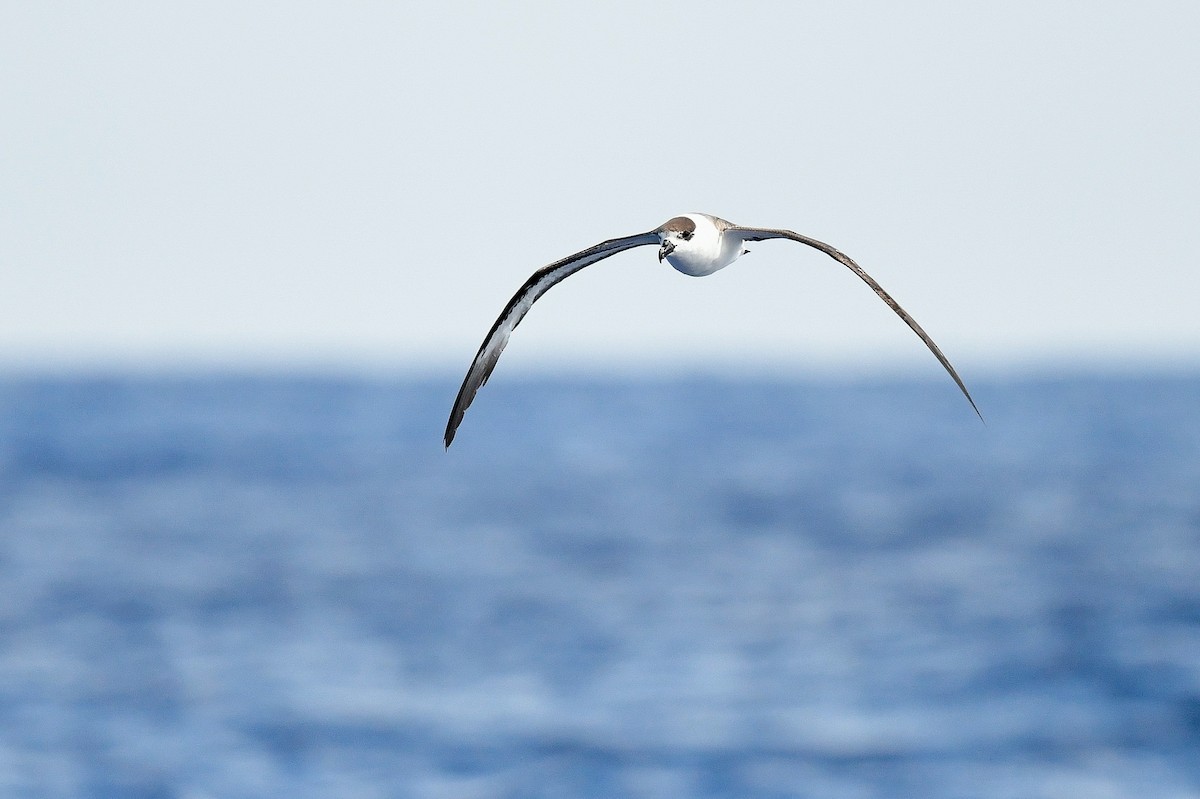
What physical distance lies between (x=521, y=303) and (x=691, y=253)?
5.29 ft

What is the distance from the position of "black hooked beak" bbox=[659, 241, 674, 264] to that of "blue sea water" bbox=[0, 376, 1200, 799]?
1387cm

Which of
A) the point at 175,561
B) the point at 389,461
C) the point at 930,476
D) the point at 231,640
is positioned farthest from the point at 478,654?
the point at 389,461

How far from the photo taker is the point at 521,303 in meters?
10.8

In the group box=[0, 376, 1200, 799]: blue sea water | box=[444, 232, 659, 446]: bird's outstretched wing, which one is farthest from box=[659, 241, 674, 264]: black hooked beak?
box=[0, 376, 1200, 799]: blue sea water

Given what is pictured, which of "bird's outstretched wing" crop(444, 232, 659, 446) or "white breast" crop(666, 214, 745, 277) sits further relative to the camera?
"bird's outstretched wing" crop(444, 232, 659, 446)

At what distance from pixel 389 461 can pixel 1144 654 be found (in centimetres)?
5524

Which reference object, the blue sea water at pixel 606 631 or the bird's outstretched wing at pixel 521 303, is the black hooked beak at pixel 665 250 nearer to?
the bird's outstretched wing at pixel 521 303

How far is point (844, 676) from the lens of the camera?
28.1 meters

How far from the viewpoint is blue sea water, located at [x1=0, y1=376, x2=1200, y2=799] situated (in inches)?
910

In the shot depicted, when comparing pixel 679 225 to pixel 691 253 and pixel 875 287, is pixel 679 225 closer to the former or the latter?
pixel 691 253

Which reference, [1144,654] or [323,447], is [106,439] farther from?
[1144,654]

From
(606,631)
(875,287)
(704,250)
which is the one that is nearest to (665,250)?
(704,250)

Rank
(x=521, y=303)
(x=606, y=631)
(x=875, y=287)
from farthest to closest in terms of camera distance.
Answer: (x=606, y=631), (x=521, y=303), (x=875, y=287)

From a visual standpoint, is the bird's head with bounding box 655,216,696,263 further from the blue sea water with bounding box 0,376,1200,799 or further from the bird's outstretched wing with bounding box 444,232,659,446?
the blue sea water with bounding box 0,376,1200,799
